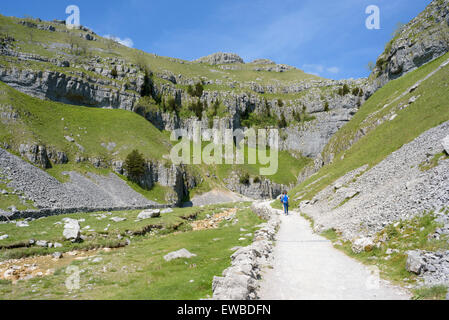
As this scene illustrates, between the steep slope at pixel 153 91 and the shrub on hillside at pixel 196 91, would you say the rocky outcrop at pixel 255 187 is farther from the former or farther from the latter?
the shrub on hillside at pixel 196 91

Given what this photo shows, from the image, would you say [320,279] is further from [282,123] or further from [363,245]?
[282,123]

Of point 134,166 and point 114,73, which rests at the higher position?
point 114,73

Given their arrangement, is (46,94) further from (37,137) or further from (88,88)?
(37,137)

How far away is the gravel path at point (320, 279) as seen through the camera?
9.06m

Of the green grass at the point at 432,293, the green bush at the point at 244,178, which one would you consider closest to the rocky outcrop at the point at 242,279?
the green grass at the point at 432,293

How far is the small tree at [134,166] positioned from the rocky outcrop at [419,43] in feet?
310

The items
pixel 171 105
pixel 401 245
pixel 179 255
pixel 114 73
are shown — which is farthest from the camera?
pixel 171 105

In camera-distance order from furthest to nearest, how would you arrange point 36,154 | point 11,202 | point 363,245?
1. point 36,154
2. point 11,202
3. point 363,245

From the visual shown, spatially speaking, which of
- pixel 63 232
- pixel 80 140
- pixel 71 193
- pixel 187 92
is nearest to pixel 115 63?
pixel 187 92

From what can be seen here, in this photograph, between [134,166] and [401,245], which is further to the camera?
[134,166]

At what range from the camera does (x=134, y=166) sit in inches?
3110

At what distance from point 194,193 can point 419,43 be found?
97.0 metres

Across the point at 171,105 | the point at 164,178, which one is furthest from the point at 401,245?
the point at 171,105

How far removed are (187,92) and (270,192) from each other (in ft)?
319
